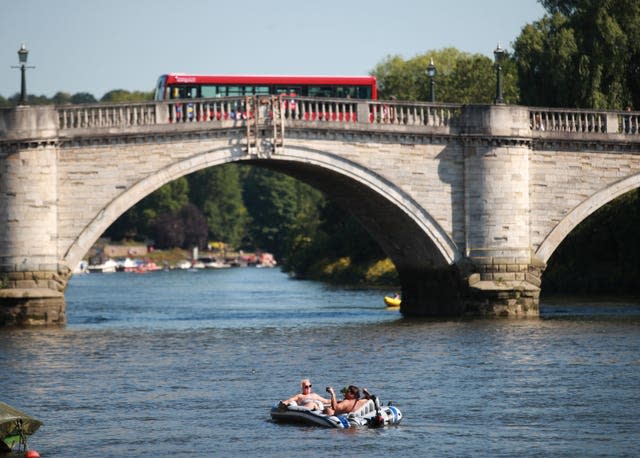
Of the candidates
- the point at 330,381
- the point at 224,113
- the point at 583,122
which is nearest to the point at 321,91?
the point at 224,113

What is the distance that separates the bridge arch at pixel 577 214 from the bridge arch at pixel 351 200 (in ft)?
9.84

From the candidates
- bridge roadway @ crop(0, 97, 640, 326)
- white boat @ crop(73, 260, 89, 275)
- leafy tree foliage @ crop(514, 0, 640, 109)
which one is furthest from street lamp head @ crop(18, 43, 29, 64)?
white boat @ crop(73, 260, 89, 275)

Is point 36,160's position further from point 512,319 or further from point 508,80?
point 508,80

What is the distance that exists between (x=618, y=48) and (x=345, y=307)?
15210 millimetres

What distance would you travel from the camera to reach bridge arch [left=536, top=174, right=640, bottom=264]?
5041 cm

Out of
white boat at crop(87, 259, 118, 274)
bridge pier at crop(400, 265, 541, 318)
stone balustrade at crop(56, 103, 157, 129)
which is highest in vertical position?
stone balustrade at crop(56, 103, 157, 129)

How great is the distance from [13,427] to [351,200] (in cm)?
2638

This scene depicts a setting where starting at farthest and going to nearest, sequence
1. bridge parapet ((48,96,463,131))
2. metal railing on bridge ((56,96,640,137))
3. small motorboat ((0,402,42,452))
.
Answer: metal railing on bridge ((56,96,640,137)) < bridge parapet ((48,96,463,131)) < small motorboat ((0,402,42,452))

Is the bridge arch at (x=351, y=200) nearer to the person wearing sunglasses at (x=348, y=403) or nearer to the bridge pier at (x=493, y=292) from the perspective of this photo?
the bridge pier at (x=493, y=292)

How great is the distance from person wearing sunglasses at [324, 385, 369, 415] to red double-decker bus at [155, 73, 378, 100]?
23.9 metres

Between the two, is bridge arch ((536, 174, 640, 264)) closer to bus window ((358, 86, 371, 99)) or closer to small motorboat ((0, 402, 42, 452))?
bus window ((358, 86, 371, 99))

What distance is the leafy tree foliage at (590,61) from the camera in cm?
6178

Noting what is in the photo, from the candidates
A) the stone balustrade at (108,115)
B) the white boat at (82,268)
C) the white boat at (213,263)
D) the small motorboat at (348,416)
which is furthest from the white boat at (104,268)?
the small motorboat at (348,416)

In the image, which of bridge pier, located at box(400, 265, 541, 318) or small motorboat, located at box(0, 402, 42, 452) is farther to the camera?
bridge pier, located at box(400, 265, 541, 318)
